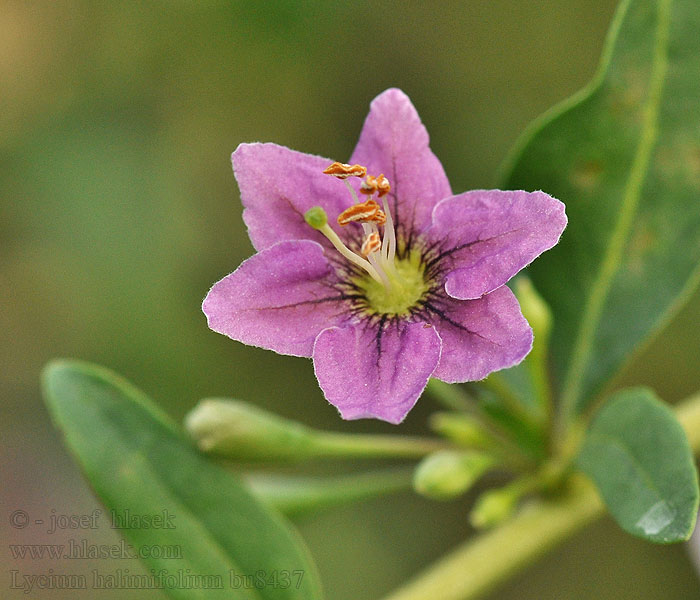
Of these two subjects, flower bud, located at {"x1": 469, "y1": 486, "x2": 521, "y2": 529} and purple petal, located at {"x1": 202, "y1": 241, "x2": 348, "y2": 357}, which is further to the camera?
flower bud, located at {"x1": 469, "y1": 486, "x2": 521, "y2": 529}

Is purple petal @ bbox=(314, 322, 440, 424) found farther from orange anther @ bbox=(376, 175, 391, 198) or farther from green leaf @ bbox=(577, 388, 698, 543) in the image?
green leaf @ bbox=(577, 388, 698, 543)

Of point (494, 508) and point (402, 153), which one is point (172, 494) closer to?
point (494, 508)

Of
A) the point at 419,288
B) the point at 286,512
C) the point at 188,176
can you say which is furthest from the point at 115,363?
the point at 419,288

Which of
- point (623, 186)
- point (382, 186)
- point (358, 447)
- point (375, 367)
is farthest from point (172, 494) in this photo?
point (623, 186)

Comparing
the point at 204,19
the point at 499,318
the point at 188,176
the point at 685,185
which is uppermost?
the point at 204,19

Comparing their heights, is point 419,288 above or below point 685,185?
below

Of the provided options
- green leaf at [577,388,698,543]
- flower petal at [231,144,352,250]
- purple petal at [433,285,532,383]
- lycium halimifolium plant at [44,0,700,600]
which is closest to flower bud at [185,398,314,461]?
lycium halimifolium plant at [44,0,700,600]

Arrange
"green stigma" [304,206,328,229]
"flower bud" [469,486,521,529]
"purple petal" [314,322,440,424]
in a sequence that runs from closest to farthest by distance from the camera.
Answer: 1. "purple petal" [314,322,440,424]
2. "green stigma" [304,206,328,229]
3. "flower bud" [469,486,521,529]

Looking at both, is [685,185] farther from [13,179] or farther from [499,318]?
[13,179]
